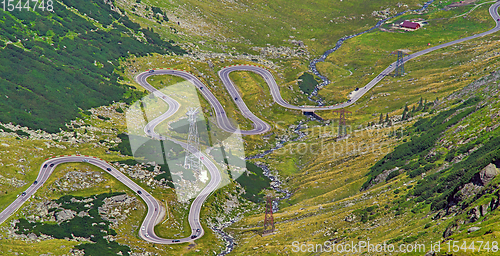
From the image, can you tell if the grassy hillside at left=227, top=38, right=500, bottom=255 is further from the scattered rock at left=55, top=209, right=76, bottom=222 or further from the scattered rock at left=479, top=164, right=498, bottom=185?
the scattered rock at left=55, top=209, right=76, bottom=222

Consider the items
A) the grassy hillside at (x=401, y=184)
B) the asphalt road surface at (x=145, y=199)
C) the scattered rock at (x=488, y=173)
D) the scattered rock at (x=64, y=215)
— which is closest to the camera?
the scattered rock at (x=488, y=173)

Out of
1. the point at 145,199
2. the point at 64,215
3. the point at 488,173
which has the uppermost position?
the point at 488,173

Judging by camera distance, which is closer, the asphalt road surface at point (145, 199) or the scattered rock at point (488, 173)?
the scattered rock at point (488, 173)

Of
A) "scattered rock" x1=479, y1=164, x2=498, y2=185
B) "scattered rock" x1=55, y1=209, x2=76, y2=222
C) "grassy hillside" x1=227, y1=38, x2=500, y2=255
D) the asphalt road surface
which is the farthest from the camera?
the asphalt road surface

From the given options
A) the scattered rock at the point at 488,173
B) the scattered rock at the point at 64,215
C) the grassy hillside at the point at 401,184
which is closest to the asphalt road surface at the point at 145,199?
the scattered rock at the point at 64,215

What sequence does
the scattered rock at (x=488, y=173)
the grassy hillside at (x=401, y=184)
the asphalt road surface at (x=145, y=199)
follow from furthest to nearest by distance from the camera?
the asphalt road surface at (x=145, y=199), the grassy hillside at (x=401, y=184), the scattered rock at (x=488, y=173)

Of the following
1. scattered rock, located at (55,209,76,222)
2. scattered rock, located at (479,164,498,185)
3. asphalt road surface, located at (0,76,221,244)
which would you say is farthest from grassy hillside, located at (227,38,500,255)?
scattered rock, located at (55,209,76,222)

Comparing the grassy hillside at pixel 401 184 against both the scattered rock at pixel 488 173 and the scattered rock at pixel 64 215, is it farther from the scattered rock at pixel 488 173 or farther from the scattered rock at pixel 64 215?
the scattered rock at pixel 64 215

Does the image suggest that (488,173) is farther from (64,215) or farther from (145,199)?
(64,215)

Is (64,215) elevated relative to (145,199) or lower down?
lower down

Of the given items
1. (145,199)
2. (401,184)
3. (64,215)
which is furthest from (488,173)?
(64,215)

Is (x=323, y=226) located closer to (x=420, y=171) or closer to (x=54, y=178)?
(x=420, y=171)
